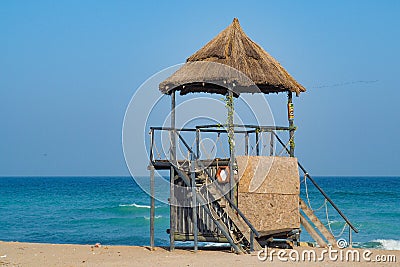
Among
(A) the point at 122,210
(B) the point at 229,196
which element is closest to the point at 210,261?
A: (B) the point at 229,196

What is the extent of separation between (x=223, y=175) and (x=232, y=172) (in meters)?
0.26

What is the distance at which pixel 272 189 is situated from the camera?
57.9 feet

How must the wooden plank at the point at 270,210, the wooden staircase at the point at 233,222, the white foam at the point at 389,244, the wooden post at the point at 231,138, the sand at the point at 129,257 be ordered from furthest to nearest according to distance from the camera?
the white foam at the point at 389,244
the wooden plank at the point at 270,210
the wooden post at the point at 231,138
the wooden staircase at the point at 233,222
the sand at the point at 129,257

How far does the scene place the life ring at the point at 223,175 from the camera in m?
17.3

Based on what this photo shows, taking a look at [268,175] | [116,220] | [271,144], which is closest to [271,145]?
[271,144]

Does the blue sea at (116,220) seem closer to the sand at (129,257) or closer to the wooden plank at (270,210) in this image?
the sand at (129,257)

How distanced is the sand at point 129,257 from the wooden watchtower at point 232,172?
69 centimetres

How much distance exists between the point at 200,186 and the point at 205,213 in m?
0.84

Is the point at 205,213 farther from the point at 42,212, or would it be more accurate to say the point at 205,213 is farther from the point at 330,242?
the point at 42,212

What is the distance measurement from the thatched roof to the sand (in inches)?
169

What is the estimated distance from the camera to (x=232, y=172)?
1725cm

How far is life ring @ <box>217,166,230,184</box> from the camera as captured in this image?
17.3 meters

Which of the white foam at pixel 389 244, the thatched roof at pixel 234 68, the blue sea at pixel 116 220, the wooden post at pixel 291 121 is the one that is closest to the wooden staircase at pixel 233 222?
the blue sea at pixel 116 220

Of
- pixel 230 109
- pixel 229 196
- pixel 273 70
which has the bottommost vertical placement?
pixel 229 196
